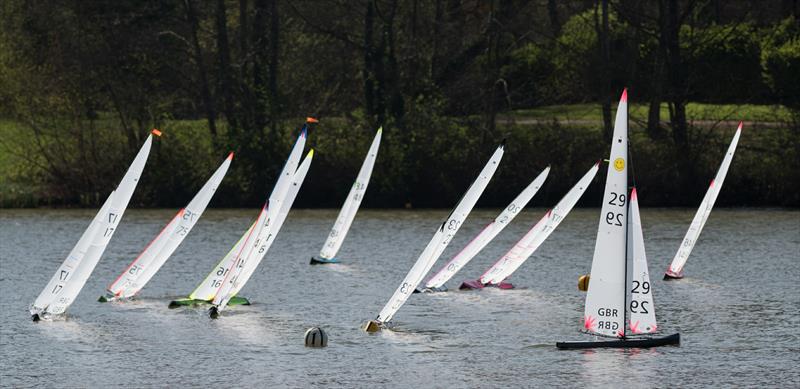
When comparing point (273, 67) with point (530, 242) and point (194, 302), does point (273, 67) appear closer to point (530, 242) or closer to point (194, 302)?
point (530, 242)

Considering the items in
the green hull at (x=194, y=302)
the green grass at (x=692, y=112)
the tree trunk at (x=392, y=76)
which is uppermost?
the tree trunk at (x=392, y=76)

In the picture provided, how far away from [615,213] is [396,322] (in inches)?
160

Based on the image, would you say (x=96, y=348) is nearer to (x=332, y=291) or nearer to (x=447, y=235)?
(x=447, y=235)

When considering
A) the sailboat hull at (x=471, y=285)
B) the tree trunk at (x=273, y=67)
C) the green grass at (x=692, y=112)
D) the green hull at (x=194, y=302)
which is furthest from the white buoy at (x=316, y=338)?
the green grass at (x=692, y=112)

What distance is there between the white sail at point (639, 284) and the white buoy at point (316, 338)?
3211 millimetres

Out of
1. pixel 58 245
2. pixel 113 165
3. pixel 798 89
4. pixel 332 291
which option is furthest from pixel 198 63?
pixel 332 291

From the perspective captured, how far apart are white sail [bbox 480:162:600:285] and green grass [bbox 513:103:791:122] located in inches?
596

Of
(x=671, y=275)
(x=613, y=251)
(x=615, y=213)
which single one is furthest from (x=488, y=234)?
(x=615, y=213)

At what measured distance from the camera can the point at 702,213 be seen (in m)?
19.8

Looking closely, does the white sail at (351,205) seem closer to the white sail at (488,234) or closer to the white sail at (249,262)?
the white sail at (488,234)

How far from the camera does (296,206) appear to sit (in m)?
34.2

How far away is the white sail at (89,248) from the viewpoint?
16.6 metres

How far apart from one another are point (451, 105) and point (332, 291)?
16405mm

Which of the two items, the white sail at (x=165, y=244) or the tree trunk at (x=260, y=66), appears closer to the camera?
the white sail at (x=165, y=244)
